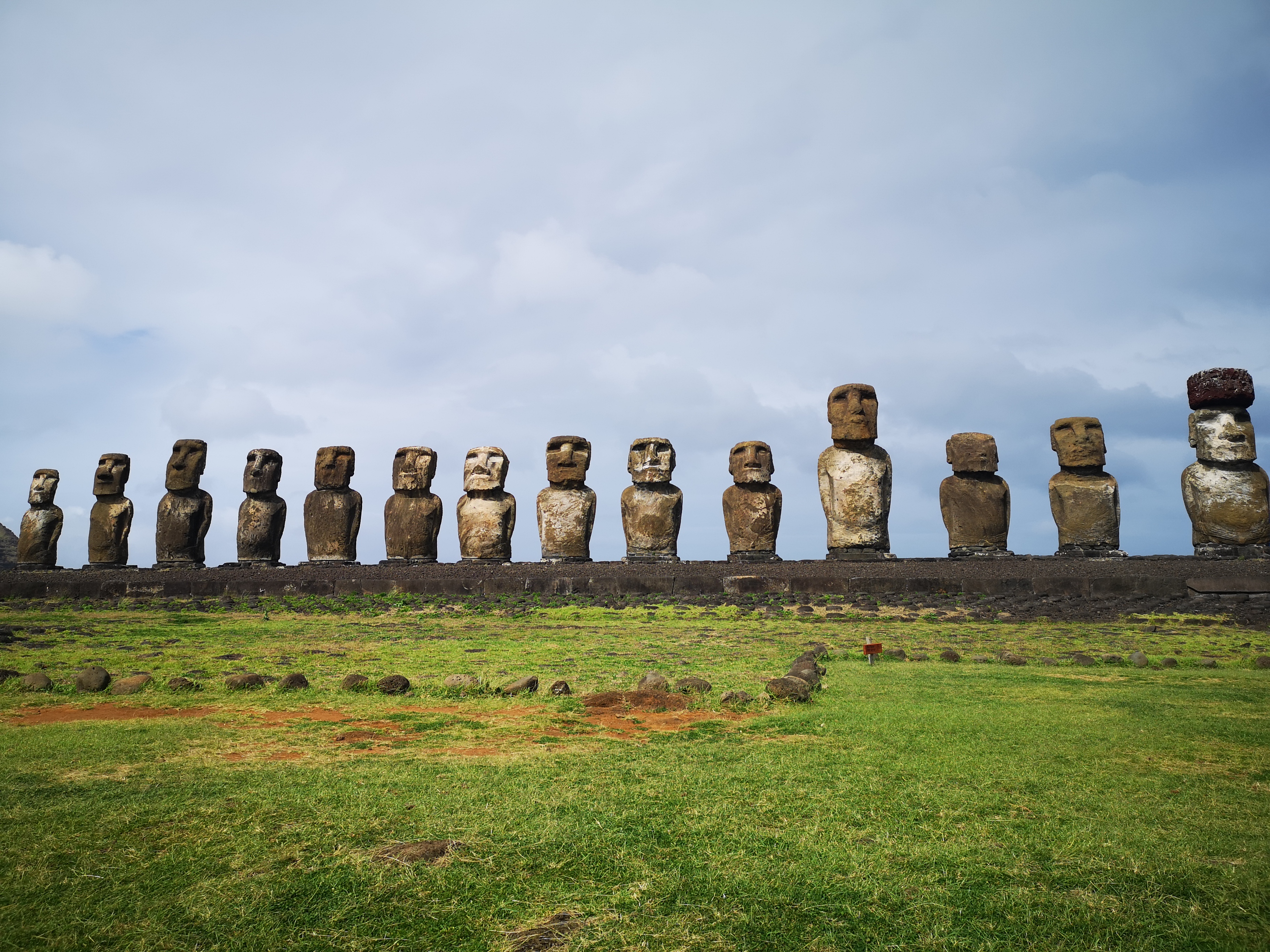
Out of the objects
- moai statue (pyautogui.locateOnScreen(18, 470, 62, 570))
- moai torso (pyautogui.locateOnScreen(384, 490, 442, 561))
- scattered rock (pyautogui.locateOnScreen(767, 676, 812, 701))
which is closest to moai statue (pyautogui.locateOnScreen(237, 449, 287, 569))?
moai torso (pyautogui.locateOnScreen(384, 490, 442, 561))

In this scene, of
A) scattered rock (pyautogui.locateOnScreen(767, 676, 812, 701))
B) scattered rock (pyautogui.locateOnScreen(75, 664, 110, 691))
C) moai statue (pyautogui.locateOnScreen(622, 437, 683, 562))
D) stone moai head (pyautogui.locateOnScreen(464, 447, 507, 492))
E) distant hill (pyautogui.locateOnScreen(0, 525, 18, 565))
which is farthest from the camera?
distant hill (pyautogui.locateOnScreen(0, 525, 18, 565))

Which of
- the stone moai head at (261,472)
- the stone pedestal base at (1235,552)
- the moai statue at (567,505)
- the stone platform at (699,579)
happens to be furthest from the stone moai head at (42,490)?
the stone pedestal base at (1235,552)

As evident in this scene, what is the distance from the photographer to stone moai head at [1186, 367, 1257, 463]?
45.6ft

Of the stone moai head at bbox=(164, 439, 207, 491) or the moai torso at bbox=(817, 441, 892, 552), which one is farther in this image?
the stone moai head at bbox=(164, 439, 207, 491)

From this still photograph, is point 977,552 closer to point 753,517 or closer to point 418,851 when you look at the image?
point 753,517

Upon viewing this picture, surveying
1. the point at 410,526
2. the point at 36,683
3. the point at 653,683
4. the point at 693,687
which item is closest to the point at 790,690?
the point at 693,687

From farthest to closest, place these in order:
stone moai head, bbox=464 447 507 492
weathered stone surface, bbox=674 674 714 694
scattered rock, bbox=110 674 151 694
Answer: stone moai head, bbox=464 447 507 492 → scattered rock, bbox=110 674 151 694 → weathered stone surface, bbox=674 674 714 694

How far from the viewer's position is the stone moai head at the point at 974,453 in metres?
14.9

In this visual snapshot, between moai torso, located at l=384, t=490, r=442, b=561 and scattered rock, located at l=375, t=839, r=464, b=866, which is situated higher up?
moai torso, located at l=384, t=490, r=442, b=561

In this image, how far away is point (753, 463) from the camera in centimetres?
1562

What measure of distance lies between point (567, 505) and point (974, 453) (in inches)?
302

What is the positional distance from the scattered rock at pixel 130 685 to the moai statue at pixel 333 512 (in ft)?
39.2

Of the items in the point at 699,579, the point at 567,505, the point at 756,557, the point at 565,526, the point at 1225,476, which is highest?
the point at 1225,476

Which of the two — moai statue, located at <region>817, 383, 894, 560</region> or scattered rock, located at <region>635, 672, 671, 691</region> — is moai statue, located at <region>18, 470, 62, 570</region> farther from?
scattered rock, located at <region>635, 672, 671, 691</region>
